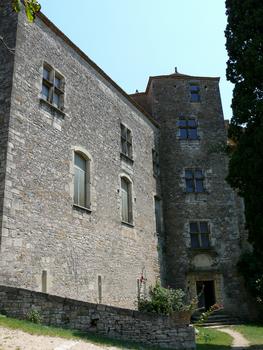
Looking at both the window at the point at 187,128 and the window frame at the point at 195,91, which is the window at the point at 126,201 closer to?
the window at the point at 187,128

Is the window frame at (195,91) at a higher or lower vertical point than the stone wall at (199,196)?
higher

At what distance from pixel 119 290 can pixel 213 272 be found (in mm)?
6197

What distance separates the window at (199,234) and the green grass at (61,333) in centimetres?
1071

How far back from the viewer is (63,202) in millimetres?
11852

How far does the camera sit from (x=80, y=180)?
1323 centimetres

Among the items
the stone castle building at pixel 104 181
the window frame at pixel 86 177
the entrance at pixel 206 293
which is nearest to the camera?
the stone castle building at pixel 104 181

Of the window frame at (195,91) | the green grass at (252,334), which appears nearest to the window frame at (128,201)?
the green grass at (252,334)

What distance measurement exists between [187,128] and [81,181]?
Result: 960 centimetres

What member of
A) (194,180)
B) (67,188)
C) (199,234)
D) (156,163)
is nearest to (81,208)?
(67,188)

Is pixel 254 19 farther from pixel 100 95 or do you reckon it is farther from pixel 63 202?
pixel 63 202

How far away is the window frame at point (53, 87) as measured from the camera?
12.4m

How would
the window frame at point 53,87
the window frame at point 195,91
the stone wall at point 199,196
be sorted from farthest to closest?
the window frame at point 195,91 → the stone wall at point 199,196 → the window frame at point 53,87

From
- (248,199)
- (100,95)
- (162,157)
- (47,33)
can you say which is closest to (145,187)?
(162,157)

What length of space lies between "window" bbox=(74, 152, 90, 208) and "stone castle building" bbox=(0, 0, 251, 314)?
0.13 ft
